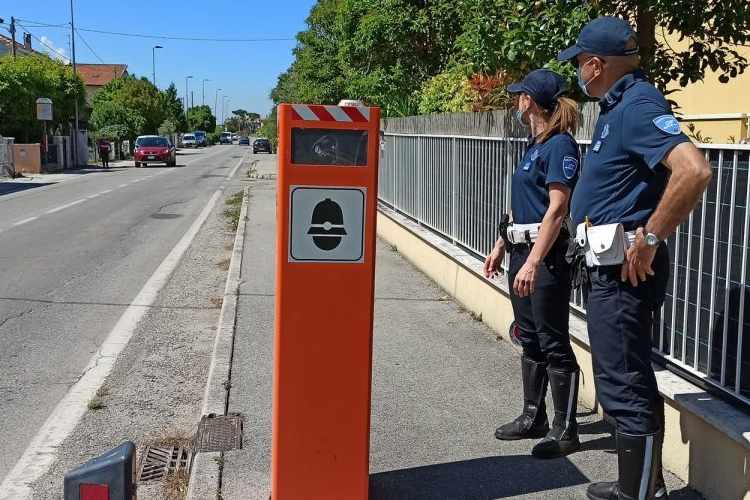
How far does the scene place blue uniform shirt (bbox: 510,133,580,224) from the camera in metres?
3.92

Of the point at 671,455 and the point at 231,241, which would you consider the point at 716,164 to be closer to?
the point at 671,455

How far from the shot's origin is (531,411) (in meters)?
4.50

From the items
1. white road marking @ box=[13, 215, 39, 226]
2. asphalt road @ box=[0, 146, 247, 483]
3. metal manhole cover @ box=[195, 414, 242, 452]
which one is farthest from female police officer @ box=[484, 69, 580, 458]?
white road marking @ box=[13, 215, 39, 226]

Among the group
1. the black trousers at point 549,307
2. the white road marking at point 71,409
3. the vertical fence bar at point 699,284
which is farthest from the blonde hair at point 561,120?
the white road marking at point 71,409

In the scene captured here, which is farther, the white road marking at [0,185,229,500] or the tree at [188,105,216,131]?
the tree at [188,105,216,131]

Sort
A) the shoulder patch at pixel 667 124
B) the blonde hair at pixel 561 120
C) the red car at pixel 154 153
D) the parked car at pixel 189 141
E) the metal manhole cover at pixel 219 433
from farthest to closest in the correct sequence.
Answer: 1. the parked car at pixel 189 141
2. the red car at pixel 154 153
3. the metal manhole cover at pixel 219 433
4. the blonde hair at pixel 561 120
5. the shoulder patch at pixel 667 124

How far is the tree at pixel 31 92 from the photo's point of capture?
3578 centimetres

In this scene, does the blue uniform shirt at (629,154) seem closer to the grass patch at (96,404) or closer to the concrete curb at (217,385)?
the concrete curb at (217,385)

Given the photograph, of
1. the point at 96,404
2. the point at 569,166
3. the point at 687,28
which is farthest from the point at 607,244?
the point at 687,28

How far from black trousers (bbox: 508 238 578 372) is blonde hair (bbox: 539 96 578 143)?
549mm

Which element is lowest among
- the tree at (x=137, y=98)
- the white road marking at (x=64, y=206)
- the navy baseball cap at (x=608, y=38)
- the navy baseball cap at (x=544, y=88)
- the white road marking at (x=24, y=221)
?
the white road marking at (x=24, y=221)

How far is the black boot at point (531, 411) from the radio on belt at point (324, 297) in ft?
4.16

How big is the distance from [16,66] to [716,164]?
39.2 m

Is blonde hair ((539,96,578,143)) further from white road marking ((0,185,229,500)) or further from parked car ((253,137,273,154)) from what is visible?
parked car ((253,137,273,154))
